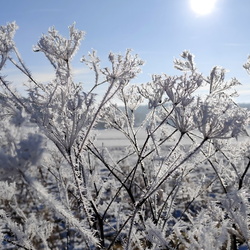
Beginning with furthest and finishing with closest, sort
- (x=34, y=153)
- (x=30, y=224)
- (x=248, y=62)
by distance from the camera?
(x=30, y=224) < (x=248, y=62) < (x=34, y=153)

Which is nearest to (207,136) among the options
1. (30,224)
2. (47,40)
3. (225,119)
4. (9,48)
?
(225,119)

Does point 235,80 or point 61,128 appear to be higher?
point 235,80

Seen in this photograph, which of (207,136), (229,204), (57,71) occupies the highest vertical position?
(57,71)

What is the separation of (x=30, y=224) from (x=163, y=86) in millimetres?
2307

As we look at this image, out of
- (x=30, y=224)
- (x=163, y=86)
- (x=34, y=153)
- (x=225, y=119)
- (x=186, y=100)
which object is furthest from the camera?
(x=30, y=224)

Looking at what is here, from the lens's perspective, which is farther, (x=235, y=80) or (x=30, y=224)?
(x=30, y=224)

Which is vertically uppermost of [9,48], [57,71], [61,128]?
[9,48]

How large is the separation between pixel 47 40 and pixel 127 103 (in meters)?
1.10

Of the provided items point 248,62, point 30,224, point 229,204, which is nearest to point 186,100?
point 229,204

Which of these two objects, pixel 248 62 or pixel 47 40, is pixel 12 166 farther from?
pixel 248 62

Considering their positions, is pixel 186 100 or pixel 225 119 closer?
pixel 225 119

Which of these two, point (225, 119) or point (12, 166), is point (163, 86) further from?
point (12, 166)

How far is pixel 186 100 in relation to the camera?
1677 mm

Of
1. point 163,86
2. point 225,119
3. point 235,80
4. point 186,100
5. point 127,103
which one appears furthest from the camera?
point 127,103
